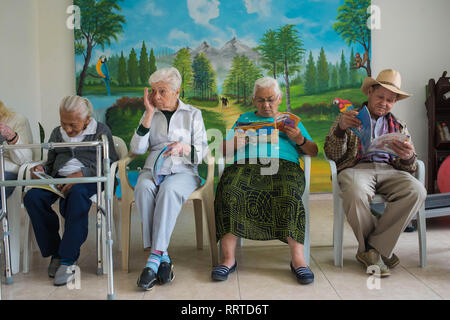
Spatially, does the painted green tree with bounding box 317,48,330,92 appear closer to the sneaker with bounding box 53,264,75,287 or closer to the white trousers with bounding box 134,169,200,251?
the white trousers with bounding box 134,169,200,251

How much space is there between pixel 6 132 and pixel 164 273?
48.6 inches

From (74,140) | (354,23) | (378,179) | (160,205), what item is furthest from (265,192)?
(354,23)

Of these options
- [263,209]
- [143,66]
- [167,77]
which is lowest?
[263,209]

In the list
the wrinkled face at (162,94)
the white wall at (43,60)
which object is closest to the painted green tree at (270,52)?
the white wall at (43,60)

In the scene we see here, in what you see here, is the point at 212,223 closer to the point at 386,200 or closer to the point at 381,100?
the point at 386,200

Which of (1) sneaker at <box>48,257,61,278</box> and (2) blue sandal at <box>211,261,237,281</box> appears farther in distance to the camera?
(1) sneaker at <box>48,257,61,278</box>

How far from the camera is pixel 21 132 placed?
8.45 feet

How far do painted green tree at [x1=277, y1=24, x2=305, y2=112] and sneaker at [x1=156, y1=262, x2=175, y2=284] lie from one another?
2.83 metres

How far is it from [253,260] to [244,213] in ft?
1.34

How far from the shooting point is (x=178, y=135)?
249 centimetres

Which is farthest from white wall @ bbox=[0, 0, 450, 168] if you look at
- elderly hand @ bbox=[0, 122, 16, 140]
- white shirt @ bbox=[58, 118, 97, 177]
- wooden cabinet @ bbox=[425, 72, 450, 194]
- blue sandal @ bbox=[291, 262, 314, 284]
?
blue sandal @ bbox=[291, 262, 314, 284]

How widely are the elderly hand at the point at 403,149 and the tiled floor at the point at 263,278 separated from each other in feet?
2.09

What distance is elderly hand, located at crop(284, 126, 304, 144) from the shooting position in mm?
2408
